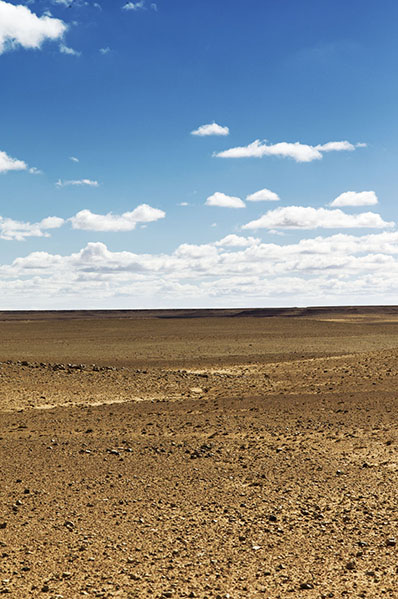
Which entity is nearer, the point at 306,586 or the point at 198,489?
the point at 306,586

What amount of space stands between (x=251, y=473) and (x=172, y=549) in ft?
12.2

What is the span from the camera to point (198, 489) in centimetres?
1038

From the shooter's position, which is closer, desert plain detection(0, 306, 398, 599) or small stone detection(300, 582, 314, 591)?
small stone detection(300, 582, 314, 591)

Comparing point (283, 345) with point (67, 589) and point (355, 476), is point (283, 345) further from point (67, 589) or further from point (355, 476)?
point (67, 589)

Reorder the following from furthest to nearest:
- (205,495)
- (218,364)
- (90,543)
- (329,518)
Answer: (218,364), (205,495), (329,518), (90,543)

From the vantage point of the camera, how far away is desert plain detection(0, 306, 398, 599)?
23.3ft

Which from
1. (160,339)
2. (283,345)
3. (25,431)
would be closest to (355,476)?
(25,431)

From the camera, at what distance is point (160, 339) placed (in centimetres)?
5459

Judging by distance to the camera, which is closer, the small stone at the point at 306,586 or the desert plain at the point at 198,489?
the small stone at the point at 306,586

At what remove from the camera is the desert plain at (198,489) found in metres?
7.11

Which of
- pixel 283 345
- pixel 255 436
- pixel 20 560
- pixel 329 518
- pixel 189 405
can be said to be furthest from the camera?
pixel 283 345

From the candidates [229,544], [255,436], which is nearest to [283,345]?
[255,436]

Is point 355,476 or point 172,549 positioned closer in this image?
point 172,549

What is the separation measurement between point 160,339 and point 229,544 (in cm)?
4675
